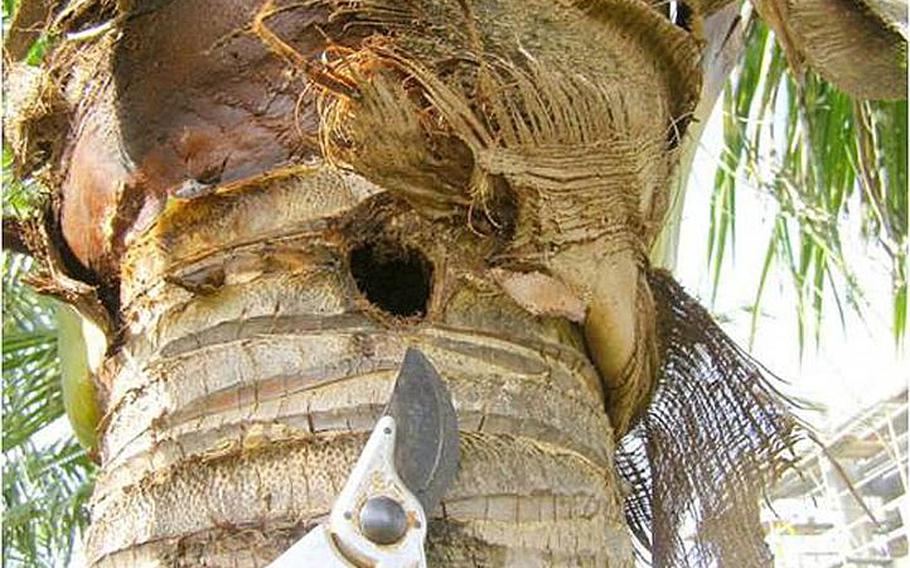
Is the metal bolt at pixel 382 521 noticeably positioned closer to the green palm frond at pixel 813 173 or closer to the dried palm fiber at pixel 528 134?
the dried palm fiber at pixel 528 134

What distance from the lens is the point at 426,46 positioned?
41.2 inches

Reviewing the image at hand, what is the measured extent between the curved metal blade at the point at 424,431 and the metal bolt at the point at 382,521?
28 mm

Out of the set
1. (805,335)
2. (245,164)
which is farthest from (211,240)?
(805,335)

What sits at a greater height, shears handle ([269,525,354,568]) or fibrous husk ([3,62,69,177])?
fibrous husk ([3,62,69,177])

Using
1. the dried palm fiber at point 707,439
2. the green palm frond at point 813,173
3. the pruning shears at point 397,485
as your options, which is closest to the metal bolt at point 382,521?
the pruning shears at point 397,485

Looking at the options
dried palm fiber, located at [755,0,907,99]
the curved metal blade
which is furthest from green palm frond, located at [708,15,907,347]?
the curved metal blade

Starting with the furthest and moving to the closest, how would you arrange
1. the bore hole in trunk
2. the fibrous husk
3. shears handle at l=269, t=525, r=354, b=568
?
1. the fibrous husk
2. the bore hole in trunk
3. shears handle at l=269, t=525, r=354, b=568

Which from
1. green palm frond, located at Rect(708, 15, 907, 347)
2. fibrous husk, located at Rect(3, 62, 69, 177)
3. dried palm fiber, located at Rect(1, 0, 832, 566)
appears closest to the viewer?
dried palm fiber, located at Rect(1, 0, 832, 566)

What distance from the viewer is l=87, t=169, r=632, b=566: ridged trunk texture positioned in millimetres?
930

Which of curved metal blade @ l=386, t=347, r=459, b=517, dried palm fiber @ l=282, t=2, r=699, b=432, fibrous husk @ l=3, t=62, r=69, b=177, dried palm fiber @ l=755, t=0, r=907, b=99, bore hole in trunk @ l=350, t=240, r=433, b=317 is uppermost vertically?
dried palm fiber @ l=755, t=0, r=907, b=99

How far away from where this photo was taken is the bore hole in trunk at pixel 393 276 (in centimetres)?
106

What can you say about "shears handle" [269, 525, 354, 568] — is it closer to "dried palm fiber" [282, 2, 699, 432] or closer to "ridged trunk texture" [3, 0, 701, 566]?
"ridged trunk texture" [3, 0, 701, 566]

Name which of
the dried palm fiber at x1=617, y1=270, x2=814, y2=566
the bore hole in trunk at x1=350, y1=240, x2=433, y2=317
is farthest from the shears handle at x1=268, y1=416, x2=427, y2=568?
the dried palm fiber at x1=617, y1=270, x2=814, y2=566

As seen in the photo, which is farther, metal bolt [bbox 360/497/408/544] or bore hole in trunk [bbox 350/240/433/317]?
bore hole in trunk [bbox 350/240/433/317]
